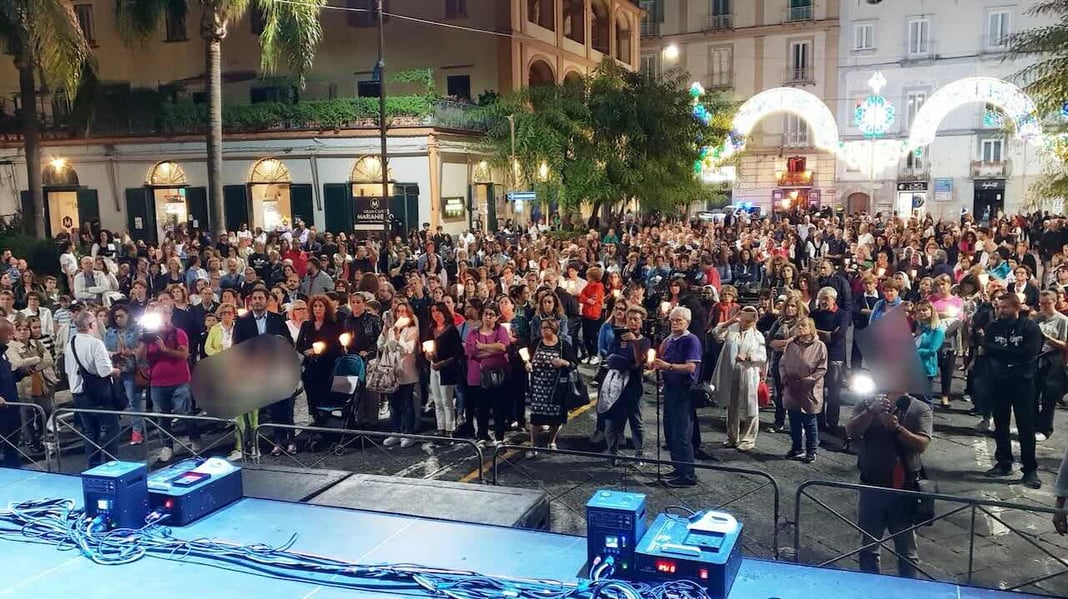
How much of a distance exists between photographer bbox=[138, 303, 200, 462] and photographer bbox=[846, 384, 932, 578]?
7233 mm

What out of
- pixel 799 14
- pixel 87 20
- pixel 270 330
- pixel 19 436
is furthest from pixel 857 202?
pixel 19 436

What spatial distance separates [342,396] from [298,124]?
19901 mm

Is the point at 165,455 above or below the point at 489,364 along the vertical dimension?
below

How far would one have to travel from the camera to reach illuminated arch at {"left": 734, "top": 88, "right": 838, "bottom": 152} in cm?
2073

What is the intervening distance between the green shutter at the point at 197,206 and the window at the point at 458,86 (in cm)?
985

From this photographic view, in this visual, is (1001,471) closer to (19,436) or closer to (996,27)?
(19,436)

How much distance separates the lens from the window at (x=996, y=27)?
4428 cm

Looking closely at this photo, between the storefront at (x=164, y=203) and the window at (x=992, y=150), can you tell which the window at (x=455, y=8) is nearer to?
the storefront at (x=164, y=203)

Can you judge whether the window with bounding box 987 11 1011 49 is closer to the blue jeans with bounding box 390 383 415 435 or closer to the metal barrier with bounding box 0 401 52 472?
the blue jeans with bounding box 390 383 415 435

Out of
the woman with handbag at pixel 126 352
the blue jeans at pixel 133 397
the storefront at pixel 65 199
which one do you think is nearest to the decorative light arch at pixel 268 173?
the storefront at pixel 65 199

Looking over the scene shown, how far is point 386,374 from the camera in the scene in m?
9.87

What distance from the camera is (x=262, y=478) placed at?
7668 millimetres

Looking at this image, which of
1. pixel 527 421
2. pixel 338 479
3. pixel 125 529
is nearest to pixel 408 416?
pixel 527 421

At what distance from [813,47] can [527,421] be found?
4400cm
